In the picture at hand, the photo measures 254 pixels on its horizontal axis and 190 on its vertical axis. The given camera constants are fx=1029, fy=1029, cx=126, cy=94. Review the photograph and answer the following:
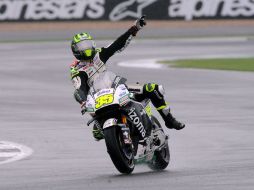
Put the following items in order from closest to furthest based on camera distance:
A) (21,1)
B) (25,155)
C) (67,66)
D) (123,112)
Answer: (123,112)
(25,155)
(67,66)
(21,1)

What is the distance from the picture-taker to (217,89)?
2388 cm

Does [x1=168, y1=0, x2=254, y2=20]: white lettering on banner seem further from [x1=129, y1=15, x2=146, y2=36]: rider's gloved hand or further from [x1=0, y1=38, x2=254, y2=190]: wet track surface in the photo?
[x1=129, y1=15, x2=146, y2=36]: rider's gloved hand

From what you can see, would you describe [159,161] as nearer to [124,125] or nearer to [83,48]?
[124,125]

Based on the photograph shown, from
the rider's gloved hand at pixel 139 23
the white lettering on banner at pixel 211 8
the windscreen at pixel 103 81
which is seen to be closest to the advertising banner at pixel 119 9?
the white lettering on banner at pixel 211 8

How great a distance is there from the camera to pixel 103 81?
38.1ft

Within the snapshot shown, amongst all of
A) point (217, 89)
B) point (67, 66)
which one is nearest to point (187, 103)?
point (217, 89)

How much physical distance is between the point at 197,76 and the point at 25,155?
1489 cm

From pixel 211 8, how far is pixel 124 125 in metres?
37.1

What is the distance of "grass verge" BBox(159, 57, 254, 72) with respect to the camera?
101 feet

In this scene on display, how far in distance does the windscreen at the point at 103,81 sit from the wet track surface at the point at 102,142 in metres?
0.97

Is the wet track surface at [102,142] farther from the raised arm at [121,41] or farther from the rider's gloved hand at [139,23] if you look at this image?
the rider's gloved hand at [139,23]

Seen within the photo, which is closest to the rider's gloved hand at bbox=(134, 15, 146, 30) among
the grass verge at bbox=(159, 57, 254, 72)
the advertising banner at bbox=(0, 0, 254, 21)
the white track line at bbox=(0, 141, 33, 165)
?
the white track line at bbox=(0, 141, 33, 165)

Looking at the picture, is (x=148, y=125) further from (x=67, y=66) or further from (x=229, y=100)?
(x=67, y=66)

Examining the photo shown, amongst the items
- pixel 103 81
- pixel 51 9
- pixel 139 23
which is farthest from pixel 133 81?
pixel 51 9
